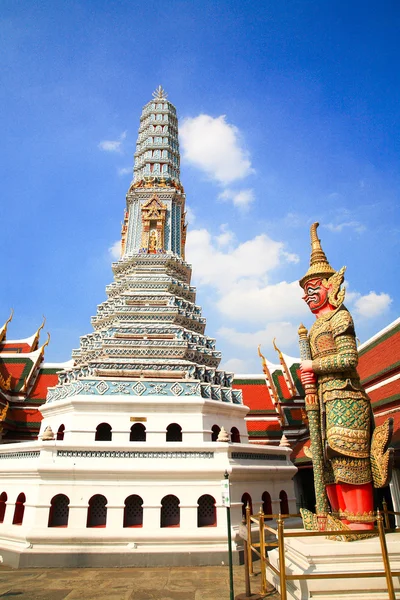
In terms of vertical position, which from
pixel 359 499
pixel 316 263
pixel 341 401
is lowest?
pixel 359 499

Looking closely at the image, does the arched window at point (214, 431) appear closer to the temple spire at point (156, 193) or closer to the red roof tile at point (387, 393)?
the red roof tile at point (387, 393)

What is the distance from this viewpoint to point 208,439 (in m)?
14.8

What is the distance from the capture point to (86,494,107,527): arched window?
→ 12812 mm

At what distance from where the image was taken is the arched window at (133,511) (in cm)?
1288

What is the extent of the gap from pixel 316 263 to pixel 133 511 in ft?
31.4

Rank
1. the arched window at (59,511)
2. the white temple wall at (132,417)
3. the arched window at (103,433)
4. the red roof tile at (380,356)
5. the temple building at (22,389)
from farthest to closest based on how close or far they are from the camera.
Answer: the temple building at (22,389)
the red roof tile at (380,356)
the arched window at (103,433)
the white temple wall at (132,417)
the arched window at (59,511)

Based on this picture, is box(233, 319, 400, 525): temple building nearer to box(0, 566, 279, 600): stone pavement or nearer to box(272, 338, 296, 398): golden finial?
box(272, 338, 296, 398): golden finial

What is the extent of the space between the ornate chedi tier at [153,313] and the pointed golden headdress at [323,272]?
24.9 feet

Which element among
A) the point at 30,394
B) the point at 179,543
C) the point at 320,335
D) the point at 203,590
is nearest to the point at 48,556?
the point at 179,543

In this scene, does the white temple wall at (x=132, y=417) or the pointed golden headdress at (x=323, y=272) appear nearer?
the pointed golden headdress at (x=323, y=272)

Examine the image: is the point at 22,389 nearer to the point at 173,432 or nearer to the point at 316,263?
the point at 173,432

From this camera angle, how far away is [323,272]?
31.5ft

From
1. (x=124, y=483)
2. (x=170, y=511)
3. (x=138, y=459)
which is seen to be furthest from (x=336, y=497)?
(x=124, y=483)

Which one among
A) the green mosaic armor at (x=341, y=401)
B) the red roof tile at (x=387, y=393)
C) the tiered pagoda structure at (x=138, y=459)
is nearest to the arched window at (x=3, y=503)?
the tiered pagoda structure at (x=138, y=459)
